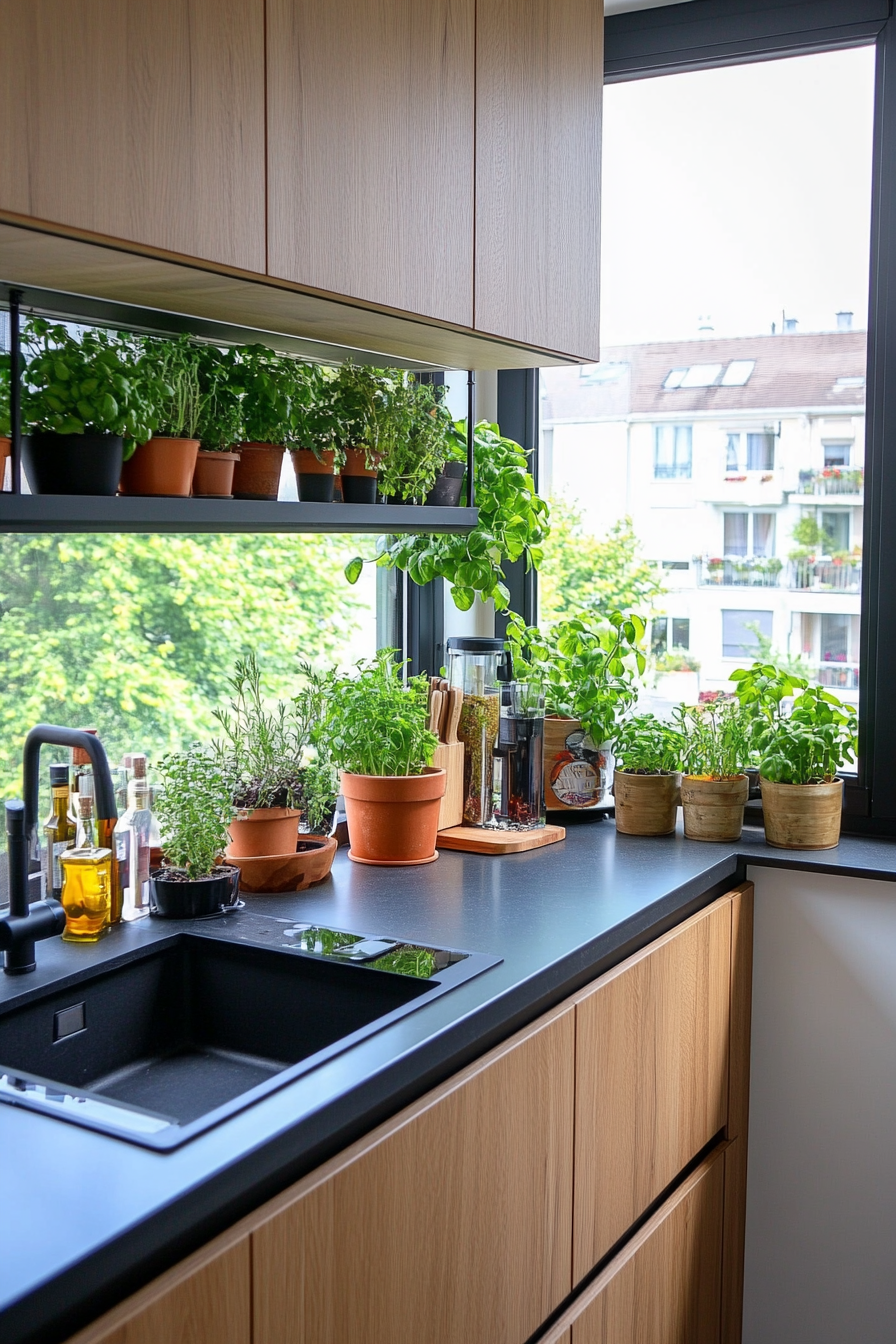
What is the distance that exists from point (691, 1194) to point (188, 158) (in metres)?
1.68

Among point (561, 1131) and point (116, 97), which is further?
point (561, 1131)

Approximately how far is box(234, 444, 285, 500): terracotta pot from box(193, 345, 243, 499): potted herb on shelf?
2 cm

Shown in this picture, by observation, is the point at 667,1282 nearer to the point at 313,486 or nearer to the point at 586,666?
the point at 586,666

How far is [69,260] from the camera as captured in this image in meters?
1.35

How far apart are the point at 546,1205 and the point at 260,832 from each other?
0.68m

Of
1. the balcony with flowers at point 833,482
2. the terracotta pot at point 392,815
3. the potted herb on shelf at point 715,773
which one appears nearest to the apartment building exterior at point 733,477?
the balcony with flowers at point 833,482

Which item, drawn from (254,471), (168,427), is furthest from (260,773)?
(168,427)

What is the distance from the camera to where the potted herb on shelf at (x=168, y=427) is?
1.50 m

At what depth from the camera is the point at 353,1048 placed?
1293mm

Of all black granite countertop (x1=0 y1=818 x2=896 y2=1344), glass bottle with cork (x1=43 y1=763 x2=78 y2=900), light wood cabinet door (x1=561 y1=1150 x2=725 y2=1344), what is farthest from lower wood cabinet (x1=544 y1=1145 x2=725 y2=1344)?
glass bottle with cork (x1=43 y1=763 x2=78 y2=900)

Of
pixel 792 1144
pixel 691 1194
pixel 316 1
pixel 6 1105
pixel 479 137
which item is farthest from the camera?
pixel 792 1144

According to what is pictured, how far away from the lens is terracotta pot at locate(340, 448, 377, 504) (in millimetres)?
1877

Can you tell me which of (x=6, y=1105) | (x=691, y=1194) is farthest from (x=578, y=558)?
(x=6, y=1105)

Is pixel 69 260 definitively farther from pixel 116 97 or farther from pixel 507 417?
pixel 507 417
